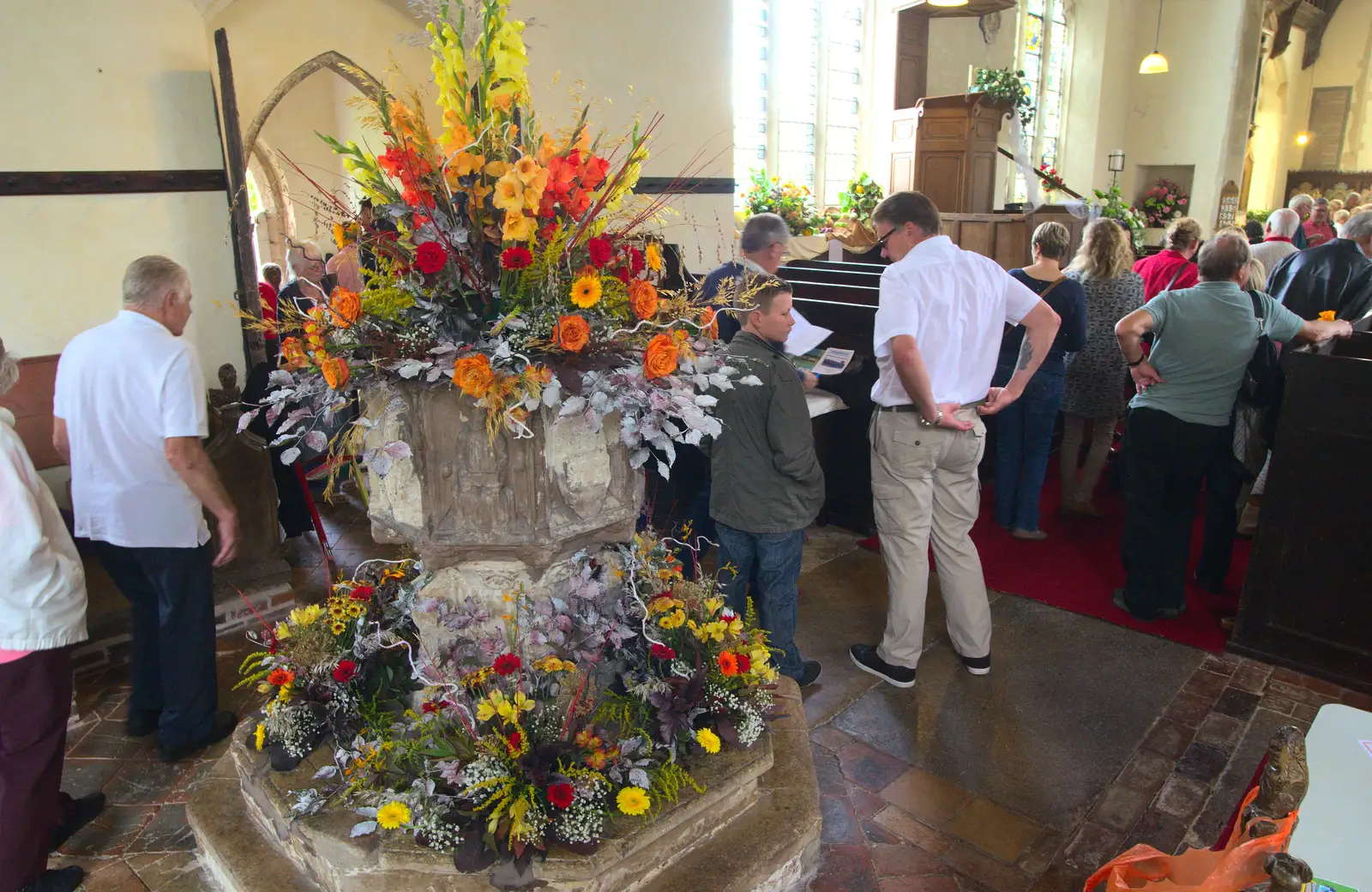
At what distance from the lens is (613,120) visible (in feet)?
23.0

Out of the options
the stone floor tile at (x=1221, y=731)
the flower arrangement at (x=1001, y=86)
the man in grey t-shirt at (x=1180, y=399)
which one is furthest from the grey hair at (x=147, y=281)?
the flower arrangement at (x=1001, y=86)

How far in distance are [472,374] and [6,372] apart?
61.6 inches

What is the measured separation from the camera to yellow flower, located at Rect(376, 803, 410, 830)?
211 centimetres

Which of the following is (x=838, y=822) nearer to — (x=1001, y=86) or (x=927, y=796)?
(x=927, y=796)

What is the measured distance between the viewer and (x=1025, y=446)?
5000 millimetres

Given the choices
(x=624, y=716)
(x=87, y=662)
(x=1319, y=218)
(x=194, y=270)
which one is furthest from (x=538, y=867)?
(x=1319, y=218)

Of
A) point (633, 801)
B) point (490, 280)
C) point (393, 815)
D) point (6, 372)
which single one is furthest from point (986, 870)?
point (6, 372)

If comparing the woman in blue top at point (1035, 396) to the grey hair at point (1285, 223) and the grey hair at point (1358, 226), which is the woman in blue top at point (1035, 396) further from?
the grey hair at point (1285, 223)

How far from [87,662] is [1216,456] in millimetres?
5114

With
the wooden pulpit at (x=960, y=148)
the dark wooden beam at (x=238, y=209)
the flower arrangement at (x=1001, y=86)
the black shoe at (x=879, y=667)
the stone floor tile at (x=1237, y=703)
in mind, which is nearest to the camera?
the stone floor tile at (x=1237, y=703)

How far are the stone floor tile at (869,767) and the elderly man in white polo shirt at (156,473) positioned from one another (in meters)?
2.31

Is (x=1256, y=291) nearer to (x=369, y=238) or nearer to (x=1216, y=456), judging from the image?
(x=1216, y=456)

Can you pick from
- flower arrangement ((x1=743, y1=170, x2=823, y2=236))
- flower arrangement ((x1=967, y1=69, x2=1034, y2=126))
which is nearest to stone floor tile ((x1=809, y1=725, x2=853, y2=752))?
flower arrangement ((x1=743, y1=170, x2=823, y2=236))

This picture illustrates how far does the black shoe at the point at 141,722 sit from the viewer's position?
11.2 ft
